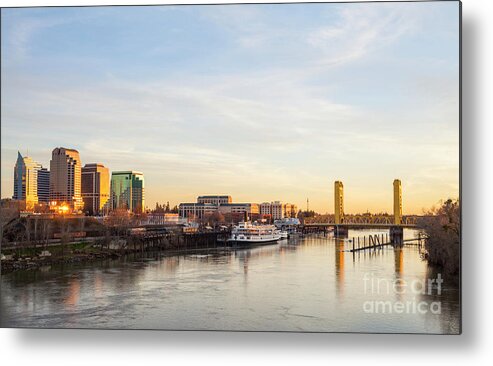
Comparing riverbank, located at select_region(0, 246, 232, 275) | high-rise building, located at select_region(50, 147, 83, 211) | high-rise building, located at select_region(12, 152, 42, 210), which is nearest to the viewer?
high-rise building, located at select_region(12, 152, 42, 210)

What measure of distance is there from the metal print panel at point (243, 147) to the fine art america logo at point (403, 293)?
1 centimetres

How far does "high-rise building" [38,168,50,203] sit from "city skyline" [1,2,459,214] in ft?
0.44

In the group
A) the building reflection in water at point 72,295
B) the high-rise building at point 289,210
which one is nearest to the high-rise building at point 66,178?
the building reflection in water at point 72,295

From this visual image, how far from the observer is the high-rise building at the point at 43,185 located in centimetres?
470

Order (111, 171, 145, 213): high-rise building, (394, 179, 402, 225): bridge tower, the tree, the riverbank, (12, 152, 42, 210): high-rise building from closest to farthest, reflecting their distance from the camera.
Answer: the tree → (394, 179, 402, 225): bridge tower → (12, 152, 42, 210): high-rise building → (111, 171, 145, 213): high-rise building → the riverbank

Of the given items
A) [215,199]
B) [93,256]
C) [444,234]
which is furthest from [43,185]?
[444,234]

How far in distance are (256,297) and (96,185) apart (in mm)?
1623

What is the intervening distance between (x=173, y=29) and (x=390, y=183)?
1997mm

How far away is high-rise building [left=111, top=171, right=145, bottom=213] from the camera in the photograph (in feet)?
15.6

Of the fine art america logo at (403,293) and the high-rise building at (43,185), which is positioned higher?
the high-rise building at (43,185)

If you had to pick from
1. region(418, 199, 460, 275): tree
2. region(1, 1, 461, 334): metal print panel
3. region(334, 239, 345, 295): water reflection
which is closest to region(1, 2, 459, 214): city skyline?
region(1, 1, 461, 334): metal print panel

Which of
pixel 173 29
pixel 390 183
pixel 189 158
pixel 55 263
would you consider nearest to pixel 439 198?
pixel 390 183

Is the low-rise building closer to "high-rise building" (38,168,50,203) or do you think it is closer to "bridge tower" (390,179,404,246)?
"high-rise building" (38,168,50,203)

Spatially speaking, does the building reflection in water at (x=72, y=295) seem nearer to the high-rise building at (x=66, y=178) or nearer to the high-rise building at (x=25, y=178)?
the high-rise building at (x=66, y=178)
